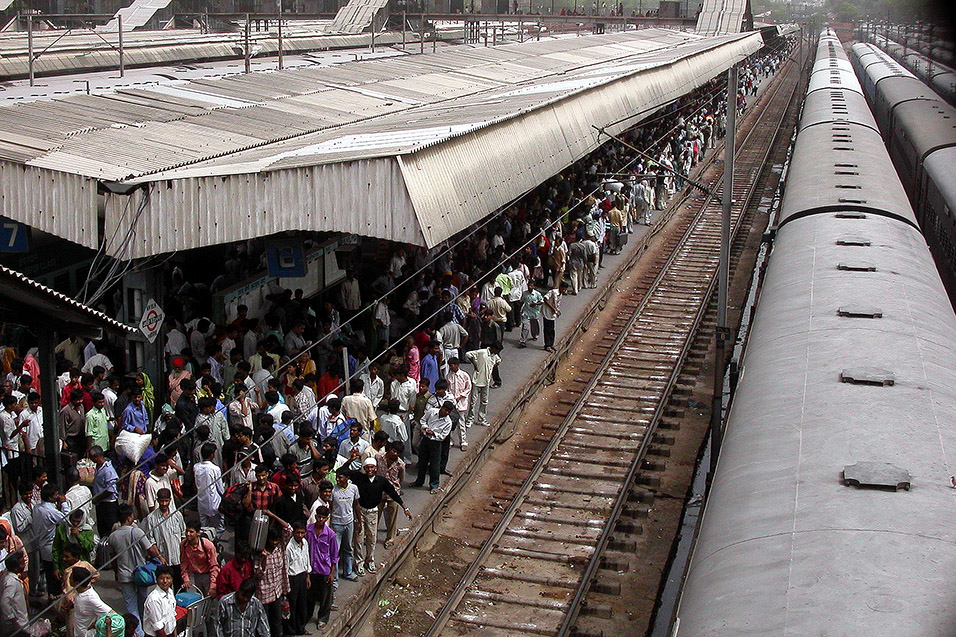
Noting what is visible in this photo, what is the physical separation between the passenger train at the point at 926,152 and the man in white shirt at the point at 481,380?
18.7ft

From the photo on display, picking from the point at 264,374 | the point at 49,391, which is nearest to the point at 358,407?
the point at 264,374

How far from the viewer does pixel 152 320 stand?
11.7 m

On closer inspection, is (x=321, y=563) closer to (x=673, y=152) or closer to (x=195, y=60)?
(x=673, y=152)

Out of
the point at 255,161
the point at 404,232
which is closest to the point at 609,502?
the point at 404,232

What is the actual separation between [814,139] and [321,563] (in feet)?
46.3

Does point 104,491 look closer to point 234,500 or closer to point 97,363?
point 234,500

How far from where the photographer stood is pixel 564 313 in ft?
60.1

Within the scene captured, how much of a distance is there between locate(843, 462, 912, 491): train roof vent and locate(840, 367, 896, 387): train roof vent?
1323mm

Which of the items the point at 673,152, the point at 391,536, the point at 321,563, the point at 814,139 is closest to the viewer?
the point at 321,563

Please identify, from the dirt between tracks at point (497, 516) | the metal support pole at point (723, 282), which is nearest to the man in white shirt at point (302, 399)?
the dirt between tracks at point (497, 516)

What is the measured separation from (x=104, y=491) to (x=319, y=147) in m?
5.46

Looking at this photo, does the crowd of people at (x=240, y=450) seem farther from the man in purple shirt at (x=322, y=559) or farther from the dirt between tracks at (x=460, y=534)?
the dirt between tracks at (x=460, y=534)

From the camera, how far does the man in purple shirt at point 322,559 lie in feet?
28.2

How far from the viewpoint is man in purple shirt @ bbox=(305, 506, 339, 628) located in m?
8.59
